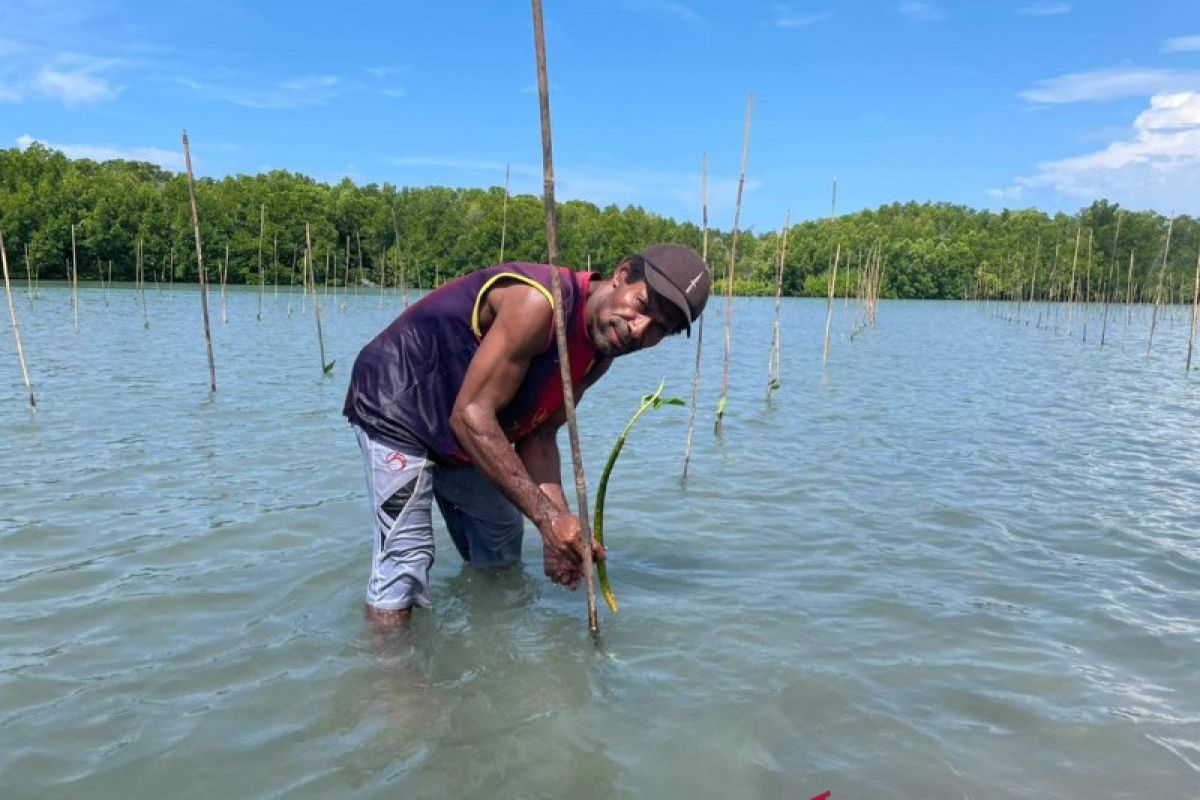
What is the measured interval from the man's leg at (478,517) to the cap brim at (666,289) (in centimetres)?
139

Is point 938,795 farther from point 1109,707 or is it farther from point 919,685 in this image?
point 1109,707

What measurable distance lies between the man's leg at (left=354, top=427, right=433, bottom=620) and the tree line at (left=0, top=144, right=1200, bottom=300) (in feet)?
148

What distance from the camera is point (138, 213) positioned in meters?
68.1

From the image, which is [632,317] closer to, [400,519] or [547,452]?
[547,452]

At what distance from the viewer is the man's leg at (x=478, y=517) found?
152 inches

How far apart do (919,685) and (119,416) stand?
9406 millimetres

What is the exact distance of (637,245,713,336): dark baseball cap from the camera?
2.81 metres

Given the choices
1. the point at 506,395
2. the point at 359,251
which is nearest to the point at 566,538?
the point at 506,395

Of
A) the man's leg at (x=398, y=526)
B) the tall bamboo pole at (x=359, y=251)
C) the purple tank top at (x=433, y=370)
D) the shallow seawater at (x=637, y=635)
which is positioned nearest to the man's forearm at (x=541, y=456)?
the purple tank top at (x=433, y=370)

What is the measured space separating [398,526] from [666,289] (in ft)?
4.82

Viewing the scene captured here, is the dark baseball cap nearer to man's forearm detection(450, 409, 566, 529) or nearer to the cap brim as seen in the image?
the cap brim

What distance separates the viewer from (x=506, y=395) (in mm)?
2938

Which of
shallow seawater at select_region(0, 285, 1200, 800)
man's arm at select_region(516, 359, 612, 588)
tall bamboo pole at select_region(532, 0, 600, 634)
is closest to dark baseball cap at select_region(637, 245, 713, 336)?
tall bamboo pole at select_region(532, 0, 600, 634)

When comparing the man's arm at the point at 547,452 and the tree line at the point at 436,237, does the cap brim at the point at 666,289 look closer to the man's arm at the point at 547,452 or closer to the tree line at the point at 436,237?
the man's arm at the point at 547,452
